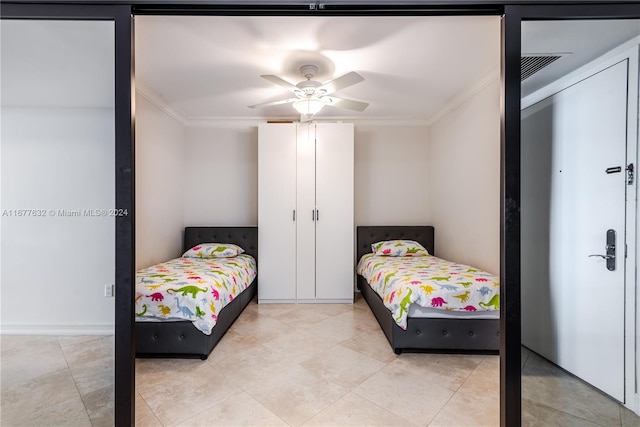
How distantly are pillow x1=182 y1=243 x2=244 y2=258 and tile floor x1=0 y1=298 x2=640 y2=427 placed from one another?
4.11 ft

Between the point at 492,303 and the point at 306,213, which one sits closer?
the point at 492,303

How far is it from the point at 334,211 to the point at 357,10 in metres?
2.65

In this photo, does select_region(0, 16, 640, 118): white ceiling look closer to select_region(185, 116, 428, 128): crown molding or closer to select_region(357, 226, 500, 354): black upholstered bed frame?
select_region(185, 116, 428, 128): crown molding

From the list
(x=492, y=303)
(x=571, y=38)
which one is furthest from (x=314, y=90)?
(x=492, y=303)

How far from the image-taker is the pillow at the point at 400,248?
3.93 metres

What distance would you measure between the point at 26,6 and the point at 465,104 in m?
3.64

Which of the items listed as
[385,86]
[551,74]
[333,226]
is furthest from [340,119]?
A: [551,74]

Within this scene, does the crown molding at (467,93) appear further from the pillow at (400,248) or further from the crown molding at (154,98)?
the crown molding at (154,98)

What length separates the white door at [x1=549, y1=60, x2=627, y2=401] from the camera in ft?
5.52

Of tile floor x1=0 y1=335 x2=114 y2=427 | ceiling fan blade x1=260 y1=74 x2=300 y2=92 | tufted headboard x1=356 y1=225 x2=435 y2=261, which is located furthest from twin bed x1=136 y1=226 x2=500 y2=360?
ceiling fan blade x1=260 y1=74 x2=300 y2=92

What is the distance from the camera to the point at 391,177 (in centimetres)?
438

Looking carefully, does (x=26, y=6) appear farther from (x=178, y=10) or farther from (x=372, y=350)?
(x=372, y=350)

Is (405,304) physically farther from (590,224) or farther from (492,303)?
(590,224)

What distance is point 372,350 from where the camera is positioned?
2531 millimetres
